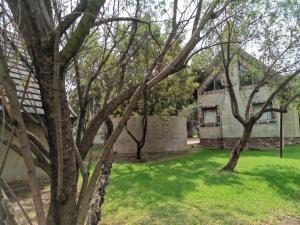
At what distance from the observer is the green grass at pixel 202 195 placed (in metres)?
8.44

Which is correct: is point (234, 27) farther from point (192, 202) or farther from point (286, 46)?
point (192, 202)

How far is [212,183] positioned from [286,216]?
3.50m

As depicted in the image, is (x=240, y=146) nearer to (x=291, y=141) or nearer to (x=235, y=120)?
(x=235, y=120)

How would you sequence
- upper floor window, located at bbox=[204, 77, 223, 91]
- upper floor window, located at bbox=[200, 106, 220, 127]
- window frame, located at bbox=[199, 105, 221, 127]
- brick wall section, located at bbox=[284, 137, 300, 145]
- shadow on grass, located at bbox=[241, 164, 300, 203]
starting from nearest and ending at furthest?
1. shadow on grass, located at bbox=[241, 164, 300, 203]
2. brick wall section, located at bbox=[284, 137, 300, 145]
3. window frame, located at bbox=[199, 105, 221, 127]
4. upper floor window, located at bbox=[200, 106, 220, 127]
5. upper floor window, located at bbox=[204, 77, 223, 91]

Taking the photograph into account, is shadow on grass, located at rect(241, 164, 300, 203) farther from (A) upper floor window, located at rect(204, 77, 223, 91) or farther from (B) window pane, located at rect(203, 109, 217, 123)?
(A) upper floor window, located at rect(204, 77, 223, 91)

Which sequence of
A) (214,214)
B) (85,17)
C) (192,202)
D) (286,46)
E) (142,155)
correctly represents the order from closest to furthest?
1. (85,17)
2. (214,214)
3. (192,202)
4. (286,46)
5. (142,155)

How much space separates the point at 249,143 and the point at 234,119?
200 centimetres

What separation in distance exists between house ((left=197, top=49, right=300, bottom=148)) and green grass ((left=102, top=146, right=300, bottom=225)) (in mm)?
8845

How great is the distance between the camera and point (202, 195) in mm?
10562

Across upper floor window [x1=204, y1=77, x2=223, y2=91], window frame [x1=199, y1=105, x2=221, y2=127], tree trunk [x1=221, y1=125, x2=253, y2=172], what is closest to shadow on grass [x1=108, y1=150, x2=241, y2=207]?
tree trunk [x1=221, y1=125, x2=253, y2=172]

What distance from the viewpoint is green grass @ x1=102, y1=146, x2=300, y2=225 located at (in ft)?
27.7

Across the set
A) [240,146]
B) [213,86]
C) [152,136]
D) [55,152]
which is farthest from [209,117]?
[55,152]

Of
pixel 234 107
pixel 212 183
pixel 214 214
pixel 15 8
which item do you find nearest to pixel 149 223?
pixel 214 214

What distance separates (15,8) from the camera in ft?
7.89
